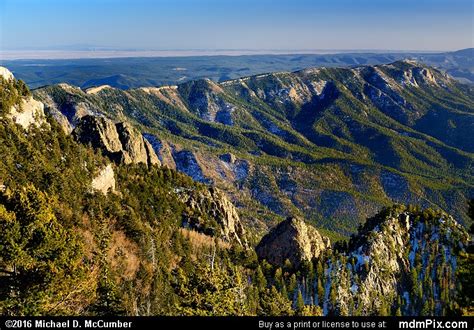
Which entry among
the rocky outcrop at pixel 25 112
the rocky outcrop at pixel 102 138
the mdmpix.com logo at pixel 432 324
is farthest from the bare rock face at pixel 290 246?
the mdmpix.com logo at pixel 432 324

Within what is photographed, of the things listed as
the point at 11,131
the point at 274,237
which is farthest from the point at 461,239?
the point at 11,131

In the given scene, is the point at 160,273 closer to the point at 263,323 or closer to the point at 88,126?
the point at 263,323

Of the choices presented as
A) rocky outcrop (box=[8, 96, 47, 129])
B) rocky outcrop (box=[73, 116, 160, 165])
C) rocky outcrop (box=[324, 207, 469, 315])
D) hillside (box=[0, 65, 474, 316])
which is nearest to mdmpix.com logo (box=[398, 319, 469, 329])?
hillside (box=[0, 65, 474, 316])

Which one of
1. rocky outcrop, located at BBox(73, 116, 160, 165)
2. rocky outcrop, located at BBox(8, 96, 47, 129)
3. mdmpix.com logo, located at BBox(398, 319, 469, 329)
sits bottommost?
rocky outcrop, located at BBox(73, 116, 160, 165)

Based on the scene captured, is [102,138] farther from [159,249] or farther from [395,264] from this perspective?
[395,264]

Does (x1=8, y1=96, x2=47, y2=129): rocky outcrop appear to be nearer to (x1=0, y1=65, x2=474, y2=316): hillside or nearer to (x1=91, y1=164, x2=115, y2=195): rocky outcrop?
(x1=0, y1=65, x2=474, y2=316): hillside
